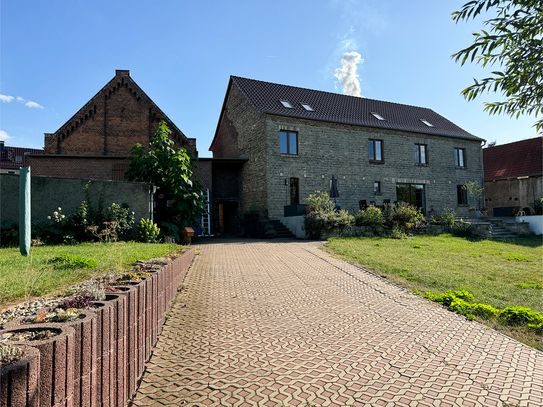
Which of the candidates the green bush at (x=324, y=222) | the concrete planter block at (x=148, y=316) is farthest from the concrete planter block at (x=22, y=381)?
the green bush at (x=324, y=222)

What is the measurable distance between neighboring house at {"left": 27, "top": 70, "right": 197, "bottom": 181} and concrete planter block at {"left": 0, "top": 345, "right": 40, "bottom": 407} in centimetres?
2002

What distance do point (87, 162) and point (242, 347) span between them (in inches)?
784

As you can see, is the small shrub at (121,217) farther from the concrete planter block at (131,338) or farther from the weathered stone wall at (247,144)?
the weathered stone wall at (247,144)

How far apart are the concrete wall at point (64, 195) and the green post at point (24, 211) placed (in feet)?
27.9

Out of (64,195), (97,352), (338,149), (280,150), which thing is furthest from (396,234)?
(97,352)

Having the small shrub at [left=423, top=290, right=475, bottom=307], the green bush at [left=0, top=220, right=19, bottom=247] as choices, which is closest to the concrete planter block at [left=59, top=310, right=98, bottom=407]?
the small shrub at [left=423, top=290, right=475, bottom=307]

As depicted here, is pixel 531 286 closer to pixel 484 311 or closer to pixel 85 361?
pixel 484 311

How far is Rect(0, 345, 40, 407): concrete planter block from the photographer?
4.63 feet

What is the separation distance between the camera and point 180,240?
1397 cm

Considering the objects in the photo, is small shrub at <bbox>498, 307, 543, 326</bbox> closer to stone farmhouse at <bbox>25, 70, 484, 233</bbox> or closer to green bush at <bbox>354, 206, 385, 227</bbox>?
green bush at <bbox>354, 206, 385, 227</bbox>

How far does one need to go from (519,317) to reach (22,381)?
5746mm

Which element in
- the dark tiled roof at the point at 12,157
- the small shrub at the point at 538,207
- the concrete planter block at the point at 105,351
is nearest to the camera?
the concrete planter block at the point at 105,351

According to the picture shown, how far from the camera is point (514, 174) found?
28094mm

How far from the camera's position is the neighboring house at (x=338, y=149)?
19.7 m
